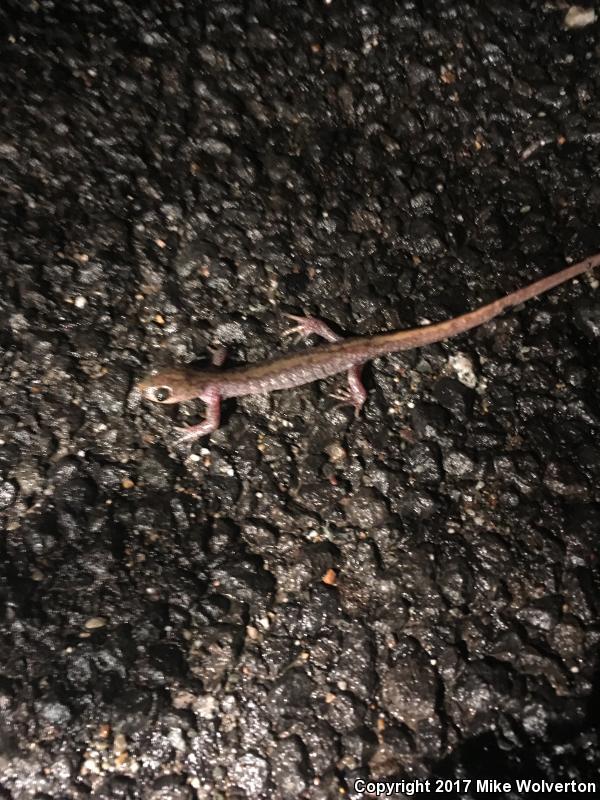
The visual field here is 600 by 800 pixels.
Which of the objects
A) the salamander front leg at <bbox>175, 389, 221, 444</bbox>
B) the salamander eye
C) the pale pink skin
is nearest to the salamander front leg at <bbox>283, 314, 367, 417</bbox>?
the pale pink skin

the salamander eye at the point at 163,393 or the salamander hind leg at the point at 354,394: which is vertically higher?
the salamander eye at the point at 163,393

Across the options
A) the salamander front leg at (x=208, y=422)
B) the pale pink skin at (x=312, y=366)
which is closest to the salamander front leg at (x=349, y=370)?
the pale pink skin at (x=312, y=366)

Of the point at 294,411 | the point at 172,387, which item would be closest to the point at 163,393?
the point at 172,387

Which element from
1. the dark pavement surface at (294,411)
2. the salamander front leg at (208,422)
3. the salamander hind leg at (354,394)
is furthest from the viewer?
the salamander hind leg at (354,394)

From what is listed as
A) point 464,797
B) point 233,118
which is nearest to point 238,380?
point 233,118

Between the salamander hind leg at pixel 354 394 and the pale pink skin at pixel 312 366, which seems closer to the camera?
the pale pink skin at pixel 312 366

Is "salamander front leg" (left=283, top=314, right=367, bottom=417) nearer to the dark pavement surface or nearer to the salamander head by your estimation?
the dark pavement surface

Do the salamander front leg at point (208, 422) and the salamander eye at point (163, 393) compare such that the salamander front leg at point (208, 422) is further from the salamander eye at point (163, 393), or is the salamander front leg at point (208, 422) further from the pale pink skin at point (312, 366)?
the salamander eye at point (163, 393)

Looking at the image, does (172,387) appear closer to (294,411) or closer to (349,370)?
(294,411)
